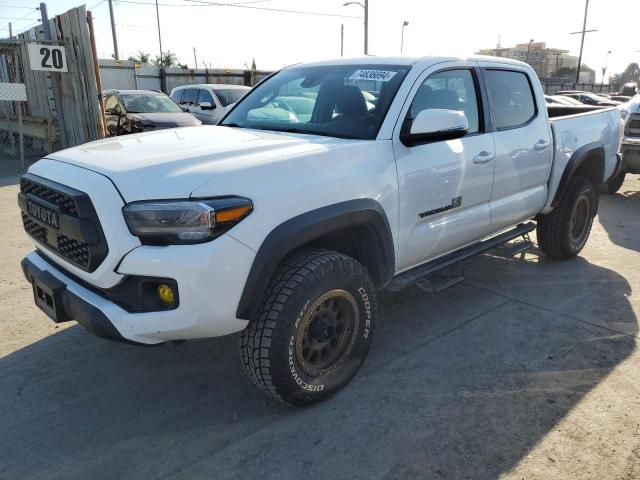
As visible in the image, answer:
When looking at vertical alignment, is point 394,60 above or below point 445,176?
above

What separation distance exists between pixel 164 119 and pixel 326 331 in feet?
31.1

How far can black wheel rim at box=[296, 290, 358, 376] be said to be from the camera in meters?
2.71

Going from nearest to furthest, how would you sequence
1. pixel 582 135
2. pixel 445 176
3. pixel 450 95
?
pixel 445 176 → pixel 450 95 → pixel 582 135

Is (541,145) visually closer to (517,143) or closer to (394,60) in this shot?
(517,143)

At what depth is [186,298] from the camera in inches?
88.3

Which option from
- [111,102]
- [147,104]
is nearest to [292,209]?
[147,104]

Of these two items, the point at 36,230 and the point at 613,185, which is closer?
the point at 36,230

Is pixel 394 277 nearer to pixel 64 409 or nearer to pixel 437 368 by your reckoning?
pixel 437 368

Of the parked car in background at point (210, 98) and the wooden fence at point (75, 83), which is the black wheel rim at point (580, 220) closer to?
the wooden fence at point (75, 83)

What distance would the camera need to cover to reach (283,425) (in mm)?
2725

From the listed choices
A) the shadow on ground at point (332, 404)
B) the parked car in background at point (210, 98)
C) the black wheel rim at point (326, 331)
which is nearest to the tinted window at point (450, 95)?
the black wheel rim at point (326, 331)

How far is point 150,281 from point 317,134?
143 centimetres

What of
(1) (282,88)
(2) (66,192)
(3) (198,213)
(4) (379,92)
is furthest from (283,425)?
(1) (282,88)

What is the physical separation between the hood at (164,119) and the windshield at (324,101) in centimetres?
752
